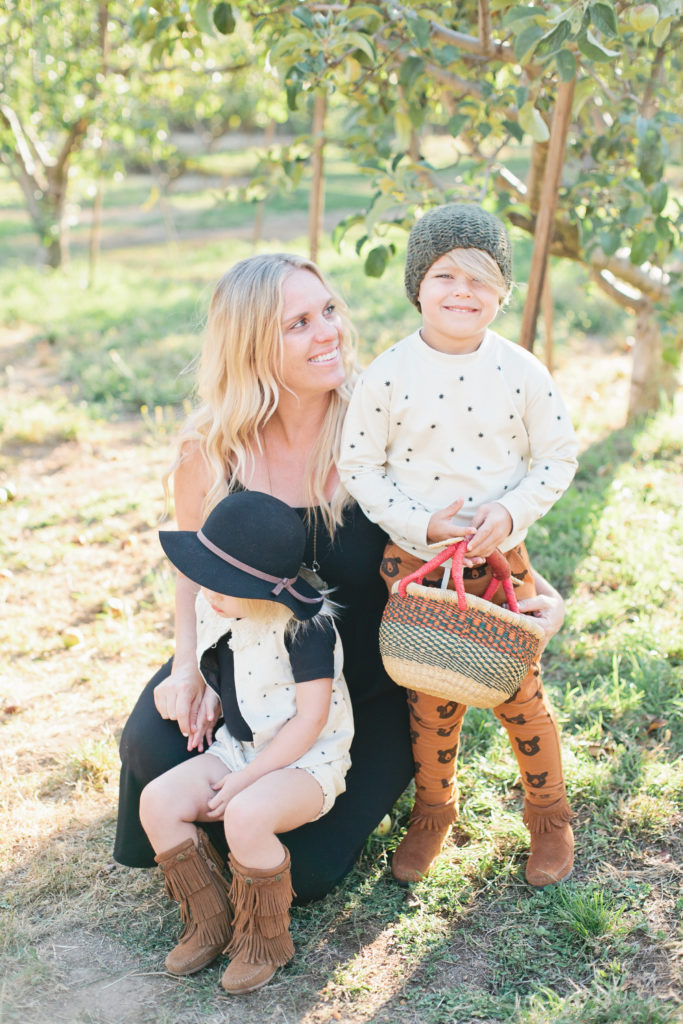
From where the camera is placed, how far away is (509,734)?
2.10m

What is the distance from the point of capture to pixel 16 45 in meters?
6.89

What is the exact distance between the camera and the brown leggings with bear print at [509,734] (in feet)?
6.70

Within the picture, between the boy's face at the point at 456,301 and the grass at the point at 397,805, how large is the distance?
783mm

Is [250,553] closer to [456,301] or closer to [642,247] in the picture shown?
[456,301]

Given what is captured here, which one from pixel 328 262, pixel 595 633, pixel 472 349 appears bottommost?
pixel 328 262

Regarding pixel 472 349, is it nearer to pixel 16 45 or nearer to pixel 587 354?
pixel 587 354

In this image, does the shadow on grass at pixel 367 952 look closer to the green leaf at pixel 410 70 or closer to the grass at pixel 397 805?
the grass at pixel 397 805

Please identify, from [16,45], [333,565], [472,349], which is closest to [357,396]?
[472,349]

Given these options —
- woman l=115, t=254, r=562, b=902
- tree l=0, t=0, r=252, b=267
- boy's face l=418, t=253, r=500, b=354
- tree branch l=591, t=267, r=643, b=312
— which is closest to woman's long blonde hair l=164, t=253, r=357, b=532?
woman l=115, t=254, r=562, b=902

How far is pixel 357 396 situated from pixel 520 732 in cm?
84

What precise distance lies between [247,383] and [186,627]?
0.62 m

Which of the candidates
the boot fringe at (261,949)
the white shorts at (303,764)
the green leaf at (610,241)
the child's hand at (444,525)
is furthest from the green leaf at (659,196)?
the boot fringe at (261,949)

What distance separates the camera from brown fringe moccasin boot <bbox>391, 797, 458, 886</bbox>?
84.4 inches

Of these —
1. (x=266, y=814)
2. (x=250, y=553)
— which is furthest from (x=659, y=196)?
(x=266, y=814)
